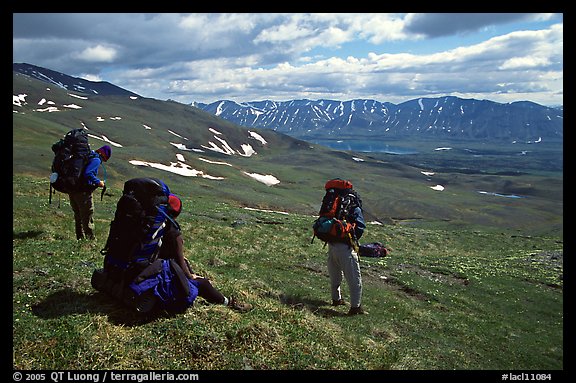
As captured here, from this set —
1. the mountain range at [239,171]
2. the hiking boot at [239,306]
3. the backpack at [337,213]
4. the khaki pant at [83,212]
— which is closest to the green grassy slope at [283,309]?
the hiking boot at [239,306]

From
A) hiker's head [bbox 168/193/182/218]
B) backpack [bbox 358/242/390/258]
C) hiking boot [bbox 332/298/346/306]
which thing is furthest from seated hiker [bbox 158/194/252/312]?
backpack [bbox 358/242/390/258]

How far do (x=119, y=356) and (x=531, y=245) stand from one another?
159 ft

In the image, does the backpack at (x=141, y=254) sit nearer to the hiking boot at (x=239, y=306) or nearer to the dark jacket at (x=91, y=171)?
the hiking boot at (x=239, y=306)

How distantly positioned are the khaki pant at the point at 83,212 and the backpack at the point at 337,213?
8.27 metres

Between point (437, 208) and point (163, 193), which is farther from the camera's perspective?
point (437, 208)

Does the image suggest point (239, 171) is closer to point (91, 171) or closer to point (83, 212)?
point (83, 212)

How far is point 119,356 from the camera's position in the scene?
7.27 m

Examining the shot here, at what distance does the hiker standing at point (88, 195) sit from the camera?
556 inches

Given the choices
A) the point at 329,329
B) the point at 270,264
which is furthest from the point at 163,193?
the point at 270,264

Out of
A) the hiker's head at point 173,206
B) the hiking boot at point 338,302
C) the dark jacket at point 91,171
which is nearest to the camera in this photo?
the hiker's head at point 173,206

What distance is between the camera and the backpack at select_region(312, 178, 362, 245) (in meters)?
12.5

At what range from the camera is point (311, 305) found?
1333cm
